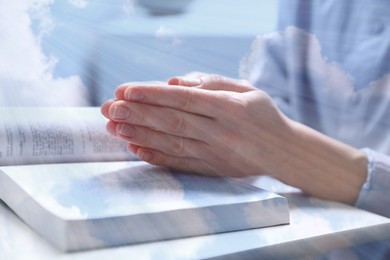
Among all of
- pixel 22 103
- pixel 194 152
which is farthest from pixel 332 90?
pixel 22 103

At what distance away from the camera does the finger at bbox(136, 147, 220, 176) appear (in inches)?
16.8

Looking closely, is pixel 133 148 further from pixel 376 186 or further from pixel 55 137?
pixel 376 186

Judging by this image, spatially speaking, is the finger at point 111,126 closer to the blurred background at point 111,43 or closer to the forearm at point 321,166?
the blurred background at point 111,43

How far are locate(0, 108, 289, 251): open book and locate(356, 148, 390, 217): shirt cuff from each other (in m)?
0.13

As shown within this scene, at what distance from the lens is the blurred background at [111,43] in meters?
0.43

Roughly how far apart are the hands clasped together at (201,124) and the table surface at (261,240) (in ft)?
0.21

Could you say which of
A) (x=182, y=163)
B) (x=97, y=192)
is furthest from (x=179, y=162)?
(x=97, y=192)

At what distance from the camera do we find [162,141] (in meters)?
0.42

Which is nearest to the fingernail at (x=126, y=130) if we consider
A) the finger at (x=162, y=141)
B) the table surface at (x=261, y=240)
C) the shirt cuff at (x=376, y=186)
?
the finger at (x=162, y=141)

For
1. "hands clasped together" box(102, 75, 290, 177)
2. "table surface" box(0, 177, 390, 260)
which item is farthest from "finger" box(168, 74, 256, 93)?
"table surface" box(0, 177, 390, 260)

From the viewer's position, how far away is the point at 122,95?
40cm

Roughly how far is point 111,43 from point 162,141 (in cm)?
11

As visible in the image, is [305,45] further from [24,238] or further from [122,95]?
[24,238]

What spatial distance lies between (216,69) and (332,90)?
13 centimetres
